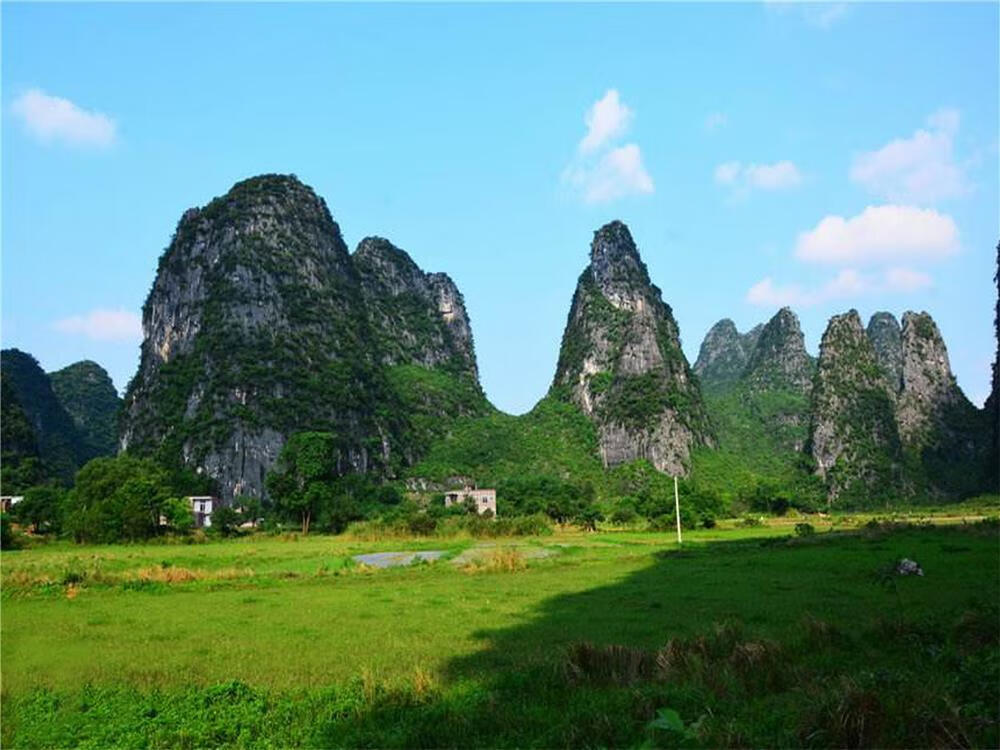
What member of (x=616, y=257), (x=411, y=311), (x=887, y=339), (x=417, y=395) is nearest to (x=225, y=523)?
(x=417, y=395)

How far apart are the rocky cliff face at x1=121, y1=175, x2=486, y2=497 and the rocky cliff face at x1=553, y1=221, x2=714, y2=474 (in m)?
26.7

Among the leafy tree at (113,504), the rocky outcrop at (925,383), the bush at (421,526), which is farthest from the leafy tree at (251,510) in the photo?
Answer: the rocky outcrop at (925,383)

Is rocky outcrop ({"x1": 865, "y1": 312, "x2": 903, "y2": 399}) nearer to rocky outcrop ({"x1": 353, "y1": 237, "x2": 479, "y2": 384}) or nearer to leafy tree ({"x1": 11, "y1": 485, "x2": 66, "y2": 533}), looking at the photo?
rocky outcrop ({"x1": 353, "y1": 237, "x2": 479, "y2": 384})

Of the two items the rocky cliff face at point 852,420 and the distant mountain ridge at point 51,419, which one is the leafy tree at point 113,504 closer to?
the distant mountain ridge at point 51,419

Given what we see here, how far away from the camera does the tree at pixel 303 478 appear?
56.9 metres

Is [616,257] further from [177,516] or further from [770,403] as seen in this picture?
[177,516]

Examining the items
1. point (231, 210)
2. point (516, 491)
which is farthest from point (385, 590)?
point (231, 210)

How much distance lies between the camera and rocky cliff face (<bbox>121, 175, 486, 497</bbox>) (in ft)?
266

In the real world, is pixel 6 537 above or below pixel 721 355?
below

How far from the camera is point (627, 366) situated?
99312 mm

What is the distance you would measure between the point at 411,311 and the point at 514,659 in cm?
11601

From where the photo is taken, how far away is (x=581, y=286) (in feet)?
366

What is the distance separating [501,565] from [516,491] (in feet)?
129

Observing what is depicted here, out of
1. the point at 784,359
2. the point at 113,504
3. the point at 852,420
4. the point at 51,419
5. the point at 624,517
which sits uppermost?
the point at 784,359
